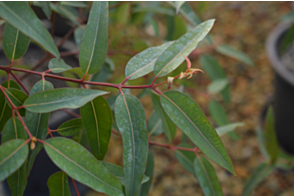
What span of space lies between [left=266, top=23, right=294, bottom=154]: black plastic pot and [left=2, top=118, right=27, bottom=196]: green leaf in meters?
1.02

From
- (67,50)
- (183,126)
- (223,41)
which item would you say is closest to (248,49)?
(223,41)

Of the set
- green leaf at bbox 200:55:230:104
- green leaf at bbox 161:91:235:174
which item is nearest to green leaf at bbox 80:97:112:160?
green leaf at bbox 161:91:235:174

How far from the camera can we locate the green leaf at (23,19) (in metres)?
0.31

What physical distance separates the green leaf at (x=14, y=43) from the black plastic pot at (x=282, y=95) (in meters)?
1.00

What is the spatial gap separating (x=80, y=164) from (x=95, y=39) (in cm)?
20

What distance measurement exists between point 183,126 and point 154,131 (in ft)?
0.93

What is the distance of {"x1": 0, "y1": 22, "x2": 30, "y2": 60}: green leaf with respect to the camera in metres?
0.45

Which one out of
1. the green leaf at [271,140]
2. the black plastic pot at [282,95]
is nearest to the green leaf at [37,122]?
the green leaf at [271,140]

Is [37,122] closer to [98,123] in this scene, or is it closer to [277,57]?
[98,123]

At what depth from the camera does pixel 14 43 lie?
1.48 feet

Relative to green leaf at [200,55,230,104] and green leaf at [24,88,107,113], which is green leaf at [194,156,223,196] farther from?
green leaf at [200,55,230,104]

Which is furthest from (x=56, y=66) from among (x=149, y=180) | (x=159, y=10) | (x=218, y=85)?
(x=218, y=85)

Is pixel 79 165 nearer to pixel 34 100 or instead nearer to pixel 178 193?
pixel 34 100

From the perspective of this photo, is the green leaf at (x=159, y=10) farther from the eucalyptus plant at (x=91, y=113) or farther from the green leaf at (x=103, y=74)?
the eucalyptus plant at (x=91, y=113)
